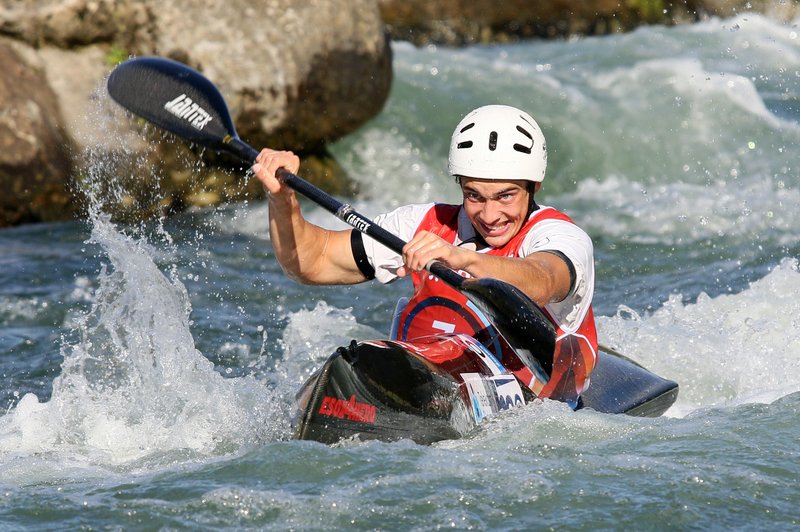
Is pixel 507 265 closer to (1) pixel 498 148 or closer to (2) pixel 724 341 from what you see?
(1) pixel 498 148

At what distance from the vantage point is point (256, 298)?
26.9 ft

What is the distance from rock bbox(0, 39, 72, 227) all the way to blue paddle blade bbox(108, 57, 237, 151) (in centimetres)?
399

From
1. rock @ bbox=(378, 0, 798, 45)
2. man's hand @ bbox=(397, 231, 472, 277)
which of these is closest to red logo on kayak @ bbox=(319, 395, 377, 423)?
man's hand @ bbox=(397, 231, 472, 277)

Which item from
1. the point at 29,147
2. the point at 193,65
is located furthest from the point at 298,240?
the point at 193,65

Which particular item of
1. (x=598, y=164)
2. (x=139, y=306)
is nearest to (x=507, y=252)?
(x=139, y=306)

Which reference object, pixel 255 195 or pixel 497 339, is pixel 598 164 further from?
pixel 497 339

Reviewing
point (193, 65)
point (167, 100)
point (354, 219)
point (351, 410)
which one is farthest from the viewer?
point (193, 65)

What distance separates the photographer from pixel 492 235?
4.96m

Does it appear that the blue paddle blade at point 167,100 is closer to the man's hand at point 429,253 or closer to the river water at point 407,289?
the river water at point 407,289

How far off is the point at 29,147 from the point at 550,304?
580 cm

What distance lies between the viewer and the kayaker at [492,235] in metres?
4.82

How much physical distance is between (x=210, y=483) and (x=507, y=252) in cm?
161

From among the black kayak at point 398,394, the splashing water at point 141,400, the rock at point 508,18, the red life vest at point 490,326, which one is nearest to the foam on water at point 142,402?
the splashing water at point 141,400

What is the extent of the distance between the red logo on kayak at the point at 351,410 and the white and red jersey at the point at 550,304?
2.37ft
